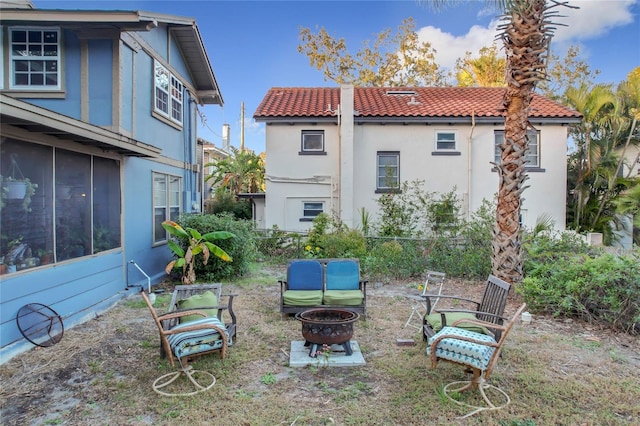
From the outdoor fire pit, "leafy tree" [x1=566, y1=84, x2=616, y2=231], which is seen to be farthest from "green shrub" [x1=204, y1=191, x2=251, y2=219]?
the outdoor fire pit

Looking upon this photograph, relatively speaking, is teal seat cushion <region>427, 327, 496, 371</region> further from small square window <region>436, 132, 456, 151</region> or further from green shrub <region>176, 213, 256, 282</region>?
small square window <region>436, 132, 456, 151</region>

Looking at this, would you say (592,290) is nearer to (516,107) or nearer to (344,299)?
(516,107)

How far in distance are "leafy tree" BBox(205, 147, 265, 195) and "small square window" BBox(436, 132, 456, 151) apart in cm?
989

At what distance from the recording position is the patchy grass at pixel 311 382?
391 centimetres

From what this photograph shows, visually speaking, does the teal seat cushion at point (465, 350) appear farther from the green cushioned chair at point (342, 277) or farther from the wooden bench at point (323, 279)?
the green cushioned chair at point (342, 277)

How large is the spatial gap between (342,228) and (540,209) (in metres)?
8.43

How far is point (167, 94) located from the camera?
10773 millimetres

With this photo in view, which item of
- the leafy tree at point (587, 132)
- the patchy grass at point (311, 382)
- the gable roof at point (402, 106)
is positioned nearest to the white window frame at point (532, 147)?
the gable roof at point (402, 106)

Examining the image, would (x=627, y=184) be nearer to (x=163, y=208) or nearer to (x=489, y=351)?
(x=489, y=351)

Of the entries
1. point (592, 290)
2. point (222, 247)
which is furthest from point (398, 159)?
point (592, 290)

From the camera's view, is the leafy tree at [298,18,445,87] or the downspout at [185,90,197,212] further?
the leafy tree at [298,18,445,87]

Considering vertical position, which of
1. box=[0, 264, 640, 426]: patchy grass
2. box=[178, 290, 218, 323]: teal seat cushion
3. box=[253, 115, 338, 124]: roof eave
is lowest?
box=[0, 264, 640, 426]: patchy grass

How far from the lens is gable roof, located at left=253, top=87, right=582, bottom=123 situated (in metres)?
15.4

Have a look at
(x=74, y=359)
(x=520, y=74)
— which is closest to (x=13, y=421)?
(x=74, y=359)
